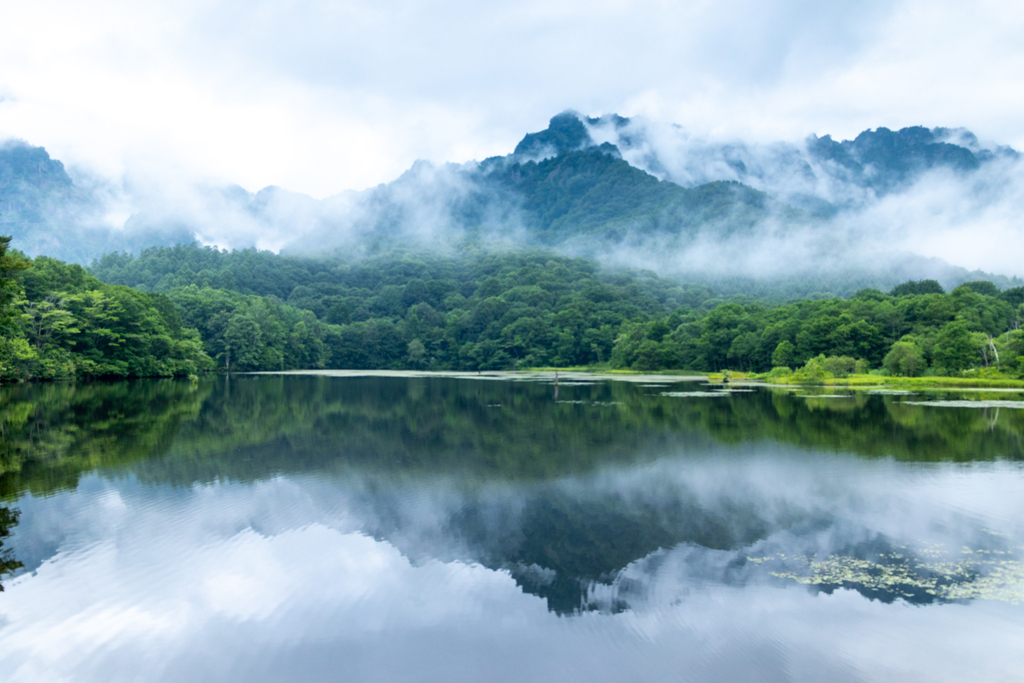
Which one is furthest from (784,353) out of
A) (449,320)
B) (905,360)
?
(449,320)

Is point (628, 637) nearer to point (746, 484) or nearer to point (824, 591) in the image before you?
point (824, 591)

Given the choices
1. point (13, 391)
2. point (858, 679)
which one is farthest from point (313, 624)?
point (13, 391)

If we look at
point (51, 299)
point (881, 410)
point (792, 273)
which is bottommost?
point (881, 410)

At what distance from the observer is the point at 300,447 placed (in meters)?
20.0

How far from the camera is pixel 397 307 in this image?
14638cm

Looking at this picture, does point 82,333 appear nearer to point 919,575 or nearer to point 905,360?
point 919,575

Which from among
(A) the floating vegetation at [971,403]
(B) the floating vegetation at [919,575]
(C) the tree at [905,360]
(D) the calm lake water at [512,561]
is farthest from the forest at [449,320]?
(B) the floating vegetation at [919,575]

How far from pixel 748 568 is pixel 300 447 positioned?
15.1 meters

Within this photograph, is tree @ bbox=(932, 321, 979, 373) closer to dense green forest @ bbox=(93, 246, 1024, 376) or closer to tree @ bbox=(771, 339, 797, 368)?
dense green forest @ bbox=(93, 246, 1024, 376)

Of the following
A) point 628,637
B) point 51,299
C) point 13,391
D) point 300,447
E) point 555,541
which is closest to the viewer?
point 628,637

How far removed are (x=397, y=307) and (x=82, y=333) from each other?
90429 mm

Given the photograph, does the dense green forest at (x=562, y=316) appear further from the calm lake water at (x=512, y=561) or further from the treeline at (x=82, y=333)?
the calm lake water at (x=512, y=561)

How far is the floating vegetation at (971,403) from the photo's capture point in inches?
1262

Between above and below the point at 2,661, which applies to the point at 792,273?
above
